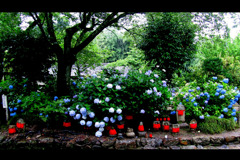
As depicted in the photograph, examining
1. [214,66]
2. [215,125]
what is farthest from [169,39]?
[215,125]

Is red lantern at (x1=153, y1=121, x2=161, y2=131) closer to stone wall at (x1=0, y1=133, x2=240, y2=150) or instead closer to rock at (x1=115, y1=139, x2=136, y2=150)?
stone wall at (x1=0, y1=133, x2=240, y2=150)

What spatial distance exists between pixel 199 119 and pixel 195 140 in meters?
0.56

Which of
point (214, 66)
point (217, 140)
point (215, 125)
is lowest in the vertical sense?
point (217, 140)

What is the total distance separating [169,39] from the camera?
410cm

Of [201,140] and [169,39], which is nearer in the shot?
[201,140]

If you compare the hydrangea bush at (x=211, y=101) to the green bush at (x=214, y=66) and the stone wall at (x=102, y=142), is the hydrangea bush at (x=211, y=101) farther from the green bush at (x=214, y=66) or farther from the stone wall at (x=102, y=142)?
the green bush at (x=214, y=66)

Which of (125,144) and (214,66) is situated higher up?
(214,66)

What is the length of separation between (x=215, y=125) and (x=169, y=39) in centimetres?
239

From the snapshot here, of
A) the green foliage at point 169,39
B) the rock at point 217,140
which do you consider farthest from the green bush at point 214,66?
the rock at point 217,140

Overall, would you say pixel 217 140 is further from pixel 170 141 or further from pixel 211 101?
pixel 211 101

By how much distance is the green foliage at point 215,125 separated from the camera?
2447mm

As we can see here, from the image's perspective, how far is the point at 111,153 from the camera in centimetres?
180

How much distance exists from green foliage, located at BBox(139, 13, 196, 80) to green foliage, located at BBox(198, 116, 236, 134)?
1980mm

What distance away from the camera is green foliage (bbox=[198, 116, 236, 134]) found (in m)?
2.45
